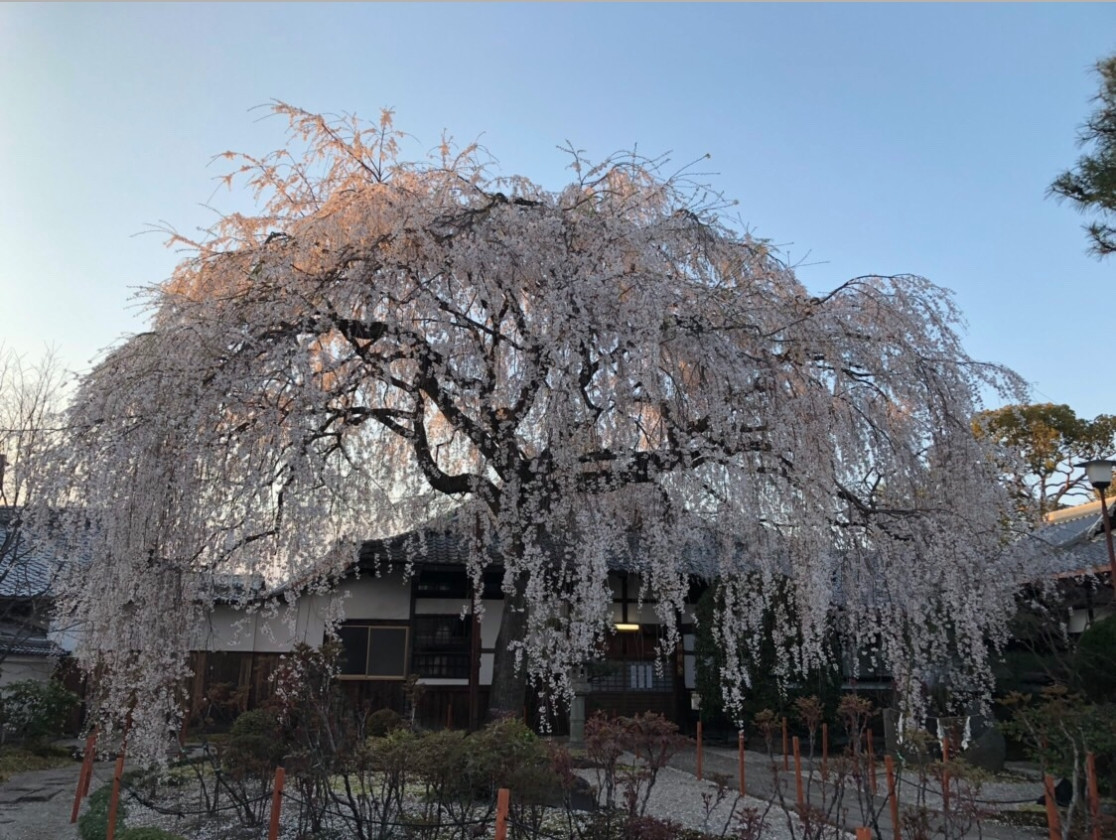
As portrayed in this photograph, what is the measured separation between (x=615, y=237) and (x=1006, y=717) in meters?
10.7

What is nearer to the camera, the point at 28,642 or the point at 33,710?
the point at 33,710

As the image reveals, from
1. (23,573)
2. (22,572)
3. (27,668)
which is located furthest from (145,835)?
(27,668)

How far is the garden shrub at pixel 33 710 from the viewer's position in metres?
12.4

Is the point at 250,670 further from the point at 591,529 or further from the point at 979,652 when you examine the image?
the point at 979,652

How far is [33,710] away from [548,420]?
10.8 metres

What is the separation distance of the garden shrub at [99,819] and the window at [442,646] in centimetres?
645

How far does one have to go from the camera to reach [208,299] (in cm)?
723

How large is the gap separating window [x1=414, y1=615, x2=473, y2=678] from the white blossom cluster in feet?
21.8

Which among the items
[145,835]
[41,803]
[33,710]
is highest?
[33,710]

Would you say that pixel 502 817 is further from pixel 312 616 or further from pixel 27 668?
pixel 27 668

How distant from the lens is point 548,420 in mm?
6578

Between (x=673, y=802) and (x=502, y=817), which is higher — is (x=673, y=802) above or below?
below

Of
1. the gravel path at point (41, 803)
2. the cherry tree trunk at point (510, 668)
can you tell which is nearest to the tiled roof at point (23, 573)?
the gravel path at point (41, 803)

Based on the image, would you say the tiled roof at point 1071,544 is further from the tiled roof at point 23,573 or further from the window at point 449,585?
the tiled roof at point 23,573
